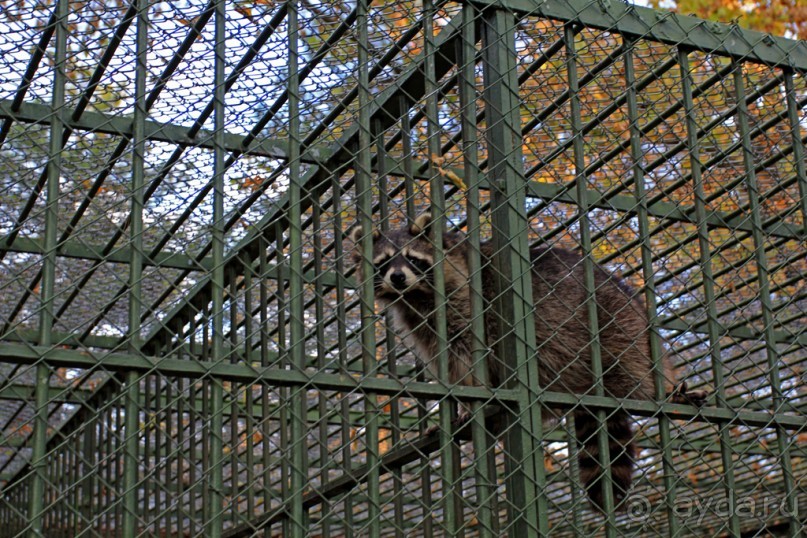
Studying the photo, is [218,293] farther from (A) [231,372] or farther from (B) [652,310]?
(B) [652,310]

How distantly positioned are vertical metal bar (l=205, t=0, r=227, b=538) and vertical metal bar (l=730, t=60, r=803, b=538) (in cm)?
235

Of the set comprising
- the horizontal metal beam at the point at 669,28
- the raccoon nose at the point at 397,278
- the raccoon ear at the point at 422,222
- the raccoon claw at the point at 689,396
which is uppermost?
the horizontal metal beam at the point at 669,28

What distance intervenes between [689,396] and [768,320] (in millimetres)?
495

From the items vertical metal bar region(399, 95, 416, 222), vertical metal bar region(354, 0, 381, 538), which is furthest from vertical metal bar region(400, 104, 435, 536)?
vertical metal bar region(354, 0, 381, 538)

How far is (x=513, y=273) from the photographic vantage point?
4117mm

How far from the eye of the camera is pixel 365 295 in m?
3.93

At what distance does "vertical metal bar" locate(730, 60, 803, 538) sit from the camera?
176 inches

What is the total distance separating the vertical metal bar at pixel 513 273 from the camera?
3.92 metres

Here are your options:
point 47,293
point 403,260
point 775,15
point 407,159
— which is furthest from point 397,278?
point 775,15

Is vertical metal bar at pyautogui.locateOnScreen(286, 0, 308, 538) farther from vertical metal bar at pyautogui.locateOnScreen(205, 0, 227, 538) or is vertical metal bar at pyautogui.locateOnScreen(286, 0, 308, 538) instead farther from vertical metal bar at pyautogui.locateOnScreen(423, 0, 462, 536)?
vertical metal bar at pyautogui.locateOnScreen(423, 0, 462, 536)

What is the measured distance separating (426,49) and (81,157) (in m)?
2.20

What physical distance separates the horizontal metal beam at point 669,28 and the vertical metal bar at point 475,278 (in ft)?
0.67

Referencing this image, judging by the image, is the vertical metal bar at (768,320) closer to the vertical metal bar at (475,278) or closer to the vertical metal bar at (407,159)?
the vertical metal bar at (475,278)

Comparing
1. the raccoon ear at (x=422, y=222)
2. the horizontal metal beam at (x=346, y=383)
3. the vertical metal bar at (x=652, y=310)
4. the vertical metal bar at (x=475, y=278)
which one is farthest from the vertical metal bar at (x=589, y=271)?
the raccoon ear at (x=422, y=222)
